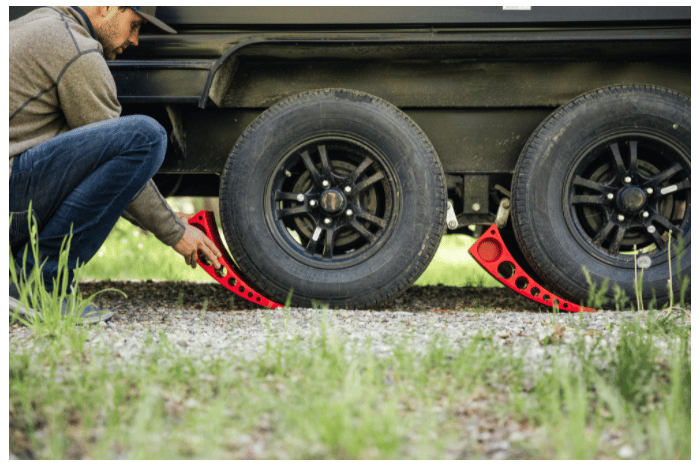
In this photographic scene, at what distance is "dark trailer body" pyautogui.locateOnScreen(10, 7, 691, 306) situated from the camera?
2.36 m

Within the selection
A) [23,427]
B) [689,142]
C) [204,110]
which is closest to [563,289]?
[689,142]

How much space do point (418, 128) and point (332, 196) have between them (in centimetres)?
51

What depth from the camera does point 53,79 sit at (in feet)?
6.53

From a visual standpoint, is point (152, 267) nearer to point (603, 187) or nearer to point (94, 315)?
point (94, 315)

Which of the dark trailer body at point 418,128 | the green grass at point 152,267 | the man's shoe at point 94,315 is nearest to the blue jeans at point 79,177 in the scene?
the man's shoe at point 94,315

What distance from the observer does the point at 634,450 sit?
112 cm

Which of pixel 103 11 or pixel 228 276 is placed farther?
pixel 228 276

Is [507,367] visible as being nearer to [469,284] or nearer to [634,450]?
[634,450]

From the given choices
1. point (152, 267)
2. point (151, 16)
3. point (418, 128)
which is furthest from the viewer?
point (152, 267)

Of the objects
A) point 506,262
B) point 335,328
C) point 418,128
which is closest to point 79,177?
point 335,328

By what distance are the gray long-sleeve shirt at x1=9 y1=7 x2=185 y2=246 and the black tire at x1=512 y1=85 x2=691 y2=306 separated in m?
1.85

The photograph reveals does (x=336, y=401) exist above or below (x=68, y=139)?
below
